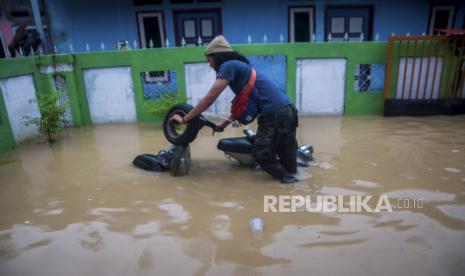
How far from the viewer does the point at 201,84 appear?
291 inches

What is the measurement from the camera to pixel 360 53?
7.21 metres

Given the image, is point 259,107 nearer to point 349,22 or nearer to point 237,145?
point 237,145

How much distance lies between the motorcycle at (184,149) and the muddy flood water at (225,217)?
138mm

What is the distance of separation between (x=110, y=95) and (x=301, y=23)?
567cm

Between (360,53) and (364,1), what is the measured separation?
285 centimetres

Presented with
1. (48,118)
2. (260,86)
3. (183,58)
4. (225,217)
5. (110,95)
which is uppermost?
(183,58)

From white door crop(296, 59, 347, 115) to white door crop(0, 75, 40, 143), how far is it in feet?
18.0

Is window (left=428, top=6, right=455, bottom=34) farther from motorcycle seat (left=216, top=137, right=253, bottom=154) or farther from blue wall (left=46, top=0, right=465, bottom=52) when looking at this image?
motorcycle seat (left=216, top=137, right=253, bottom=154)

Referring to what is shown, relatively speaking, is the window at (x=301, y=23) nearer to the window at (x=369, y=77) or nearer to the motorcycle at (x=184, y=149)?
the window at (x=369, y=77)

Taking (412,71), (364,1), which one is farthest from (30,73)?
(364,1)

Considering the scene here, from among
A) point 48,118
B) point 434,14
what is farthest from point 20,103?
point 434,14

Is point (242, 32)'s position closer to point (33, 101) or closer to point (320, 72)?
point (320, 72)

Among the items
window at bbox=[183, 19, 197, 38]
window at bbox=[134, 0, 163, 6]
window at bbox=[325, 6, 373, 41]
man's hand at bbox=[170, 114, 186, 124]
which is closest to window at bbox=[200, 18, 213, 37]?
window at bbox=[183, 19, 197, 38]

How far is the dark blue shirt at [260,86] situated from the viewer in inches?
143
